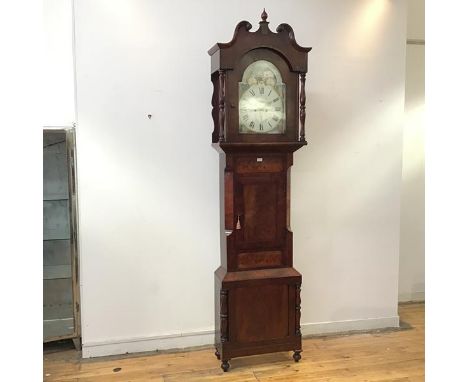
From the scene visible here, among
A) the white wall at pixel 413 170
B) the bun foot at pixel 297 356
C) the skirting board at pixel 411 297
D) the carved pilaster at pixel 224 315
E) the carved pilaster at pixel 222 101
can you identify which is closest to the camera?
the carved pilaster at pixel 222 101

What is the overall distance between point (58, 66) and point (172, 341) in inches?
73.4

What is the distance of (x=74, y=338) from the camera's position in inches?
122

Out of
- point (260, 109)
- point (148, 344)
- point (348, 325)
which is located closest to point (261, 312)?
point (148, 344)

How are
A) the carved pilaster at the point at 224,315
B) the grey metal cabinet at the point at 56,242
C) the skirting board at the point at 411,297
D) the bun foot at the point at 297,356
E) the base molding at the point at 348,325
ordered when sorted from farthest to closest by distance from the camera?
the skirting board at the point at 411,297 → the base molding at the point at 348,325 → the grey metal cabinet at the point at 56,242 → the bun foot at the point at 297,356 → the carved pilaster at the point at 224,315

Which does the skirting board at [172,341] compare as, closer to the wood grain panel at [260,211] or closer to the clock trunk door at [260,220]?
the clock trunk door at [260,220]

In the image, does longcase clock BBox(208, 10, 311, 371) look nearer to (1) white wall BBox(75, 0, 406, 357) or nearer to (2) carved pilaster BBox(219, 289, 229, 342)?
(2) carved pilaster BBox(219, 289, 229, 342)

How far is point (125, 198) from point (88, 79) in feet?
2.47

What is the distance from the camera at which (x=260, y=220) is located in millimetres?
2852

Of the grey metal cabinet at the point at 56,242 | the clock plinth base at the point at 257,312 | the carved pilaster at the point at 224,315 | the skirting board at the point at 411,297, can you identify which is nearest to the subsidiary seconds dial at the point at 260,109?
the clock plinth base at the point at 257,312

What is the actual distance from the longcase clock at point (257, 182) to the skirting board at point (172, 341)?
0.27 m

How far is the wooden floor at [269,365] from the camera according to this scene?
2770mm
